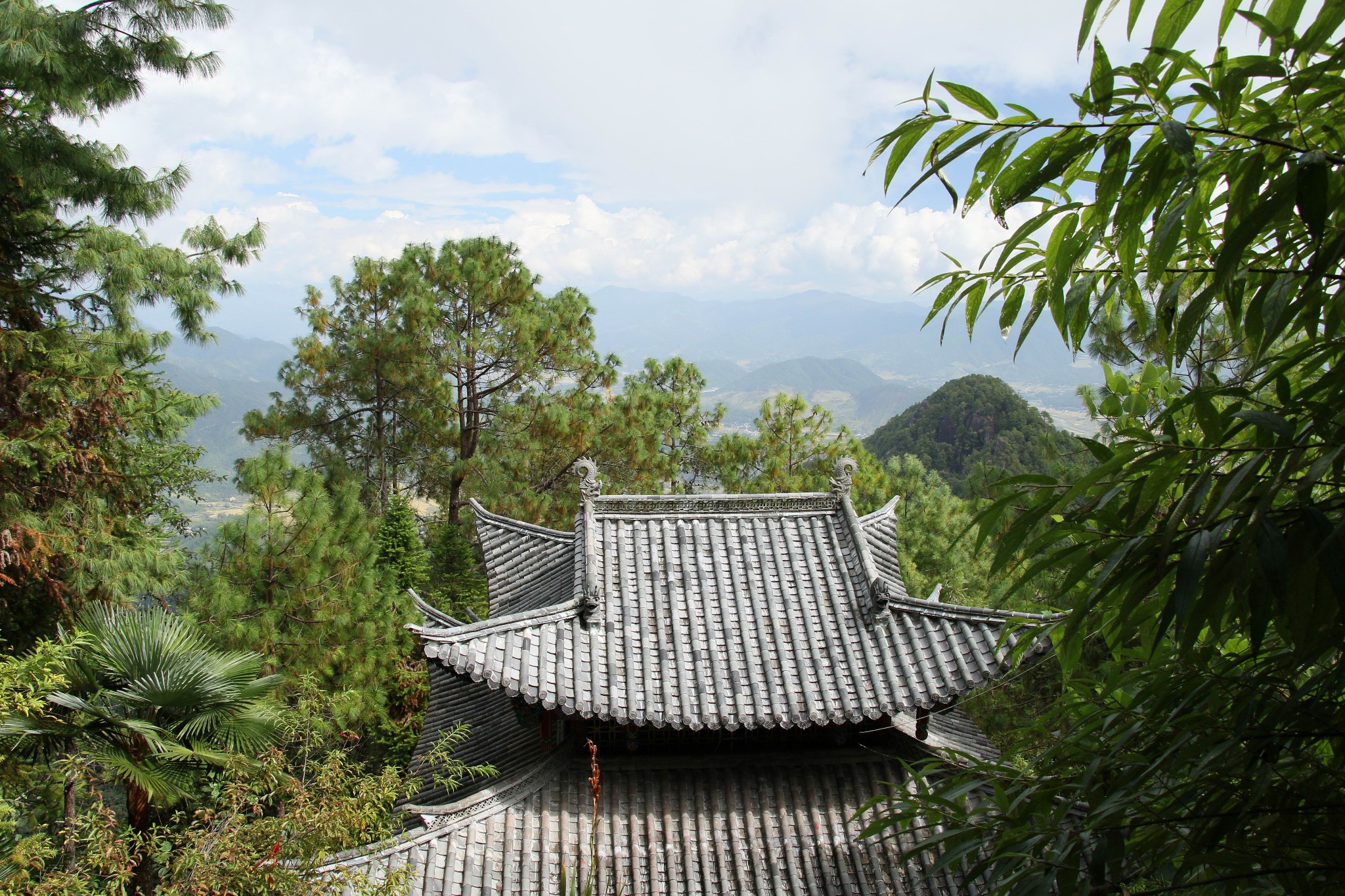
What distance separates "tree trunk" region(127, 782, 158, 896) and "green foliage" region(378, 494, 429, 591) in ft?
29.9

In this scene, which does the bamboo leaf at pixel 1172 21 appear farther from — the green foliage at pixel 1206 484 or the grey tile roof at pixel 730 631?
the grey tile roof at pixel 730 631

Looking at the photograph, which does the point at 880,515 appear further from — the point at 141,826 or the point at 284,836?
the point at 141,826

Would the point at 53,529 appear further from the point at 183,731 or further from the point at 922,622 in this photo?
the point at 922,622

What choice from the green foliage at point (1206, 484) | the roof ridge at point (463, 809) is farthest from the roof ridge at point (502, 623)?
the green foliage at point (1206, 484)

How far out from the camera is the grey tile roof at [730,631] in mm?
5512

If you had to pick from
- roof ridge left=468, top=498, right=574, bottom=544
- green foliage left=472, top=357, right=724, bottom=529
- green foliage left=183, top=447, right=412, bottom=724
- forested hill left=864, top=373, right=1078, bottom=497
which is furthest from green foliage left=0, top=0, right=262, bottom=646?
forested hill left=864, top=373, right=1078, bottom=497

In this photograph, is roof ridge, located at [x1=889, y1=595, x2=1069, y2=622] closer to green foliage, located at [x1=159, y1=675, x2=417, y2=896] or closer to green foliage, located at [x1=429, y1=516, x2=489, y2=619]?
green foliage, located at [x1=159, y1=675, x2=417, y2=896]

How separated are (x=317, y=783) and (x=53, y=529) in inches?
222

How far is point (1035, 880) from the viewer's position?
191 centimetres

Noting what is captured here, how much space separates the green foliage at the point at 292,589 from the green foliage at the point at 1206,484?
1130 centimetres

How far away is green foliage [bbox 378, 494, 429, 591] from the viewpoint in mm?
16438

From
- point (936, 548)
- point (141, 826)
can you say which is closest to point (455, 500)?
point (936, 548)

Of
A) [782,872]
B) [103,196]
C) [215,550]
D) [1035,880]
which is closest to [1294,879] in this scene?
[1035,880]

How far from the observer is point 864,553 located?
668 cm
